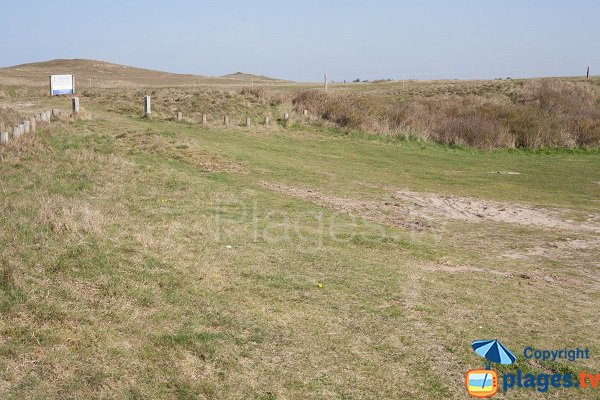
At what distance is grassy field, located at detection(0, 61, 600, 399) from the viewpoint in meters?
5.93

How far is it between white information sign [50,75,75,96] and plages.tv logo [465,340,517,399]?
99.7 feet

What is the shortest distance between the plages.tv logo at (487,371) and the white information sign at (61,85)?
99.7 ft

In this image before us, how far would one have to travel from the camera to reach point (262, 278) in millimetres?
8672

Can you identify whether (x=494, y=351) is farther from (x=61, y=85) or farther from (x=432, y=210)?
(x=61, y=85)

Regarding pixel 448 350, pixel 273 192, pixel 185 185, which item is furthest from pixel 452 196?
pixel 448 350

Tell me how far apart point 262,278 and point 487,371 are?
3.43m

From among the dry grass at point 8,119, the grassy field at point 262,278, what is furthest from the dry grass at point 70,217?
the dry grass at point 8,119

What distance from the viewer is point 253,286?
830cm

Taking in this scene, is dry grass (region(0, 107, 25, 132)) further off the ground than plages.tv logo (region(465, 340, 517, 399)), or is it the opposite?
dry grass (region(0, 107, 25, 132))

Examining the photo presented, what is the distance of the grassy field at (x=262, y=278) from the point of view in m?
5.93

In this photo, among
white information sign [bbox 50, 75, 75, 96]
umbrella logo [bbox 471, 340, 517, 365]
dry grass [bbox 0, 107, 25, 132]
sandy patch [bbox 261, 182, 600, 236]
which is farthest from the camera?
white information sign [bbox 50, 75, 75, 96]

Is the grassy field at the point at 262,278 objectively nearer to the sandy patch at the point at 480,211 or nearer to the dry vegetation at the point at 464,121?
the sandy patch at the point at 480,211

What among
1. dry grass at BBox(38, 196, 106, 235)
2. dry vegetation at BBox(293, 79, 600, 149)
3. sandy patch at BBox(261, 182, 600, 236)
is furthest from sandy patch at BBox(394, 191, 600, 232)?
dry vegetation at BBox(293, 79, 600, 149)

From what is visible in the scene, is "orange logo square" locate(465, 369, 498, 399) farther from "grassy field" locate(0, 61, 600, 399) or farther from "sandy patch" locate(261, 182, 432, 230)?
"sandy patch" locate(261, 182, 432, 230)
